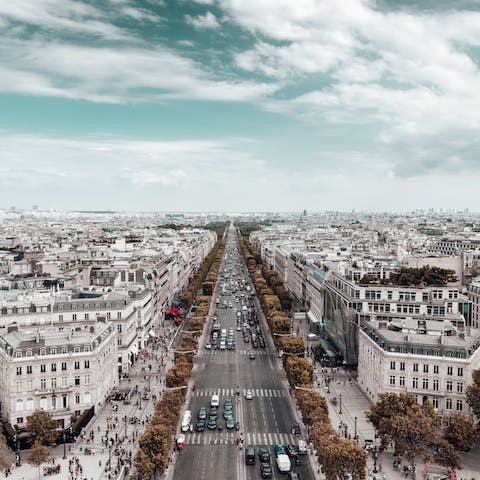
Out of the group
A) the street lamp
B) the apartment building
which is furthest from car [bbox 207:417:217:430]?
the street lamp

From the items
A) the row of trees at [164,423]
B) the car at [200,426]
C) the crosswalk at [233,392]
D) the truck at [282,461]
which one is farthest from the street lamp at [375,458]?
the row of trees at [164,423]

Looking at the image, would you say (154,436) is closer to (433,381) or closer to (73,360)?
(73,360)

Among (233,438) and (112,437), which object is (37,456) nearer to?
(112,437)

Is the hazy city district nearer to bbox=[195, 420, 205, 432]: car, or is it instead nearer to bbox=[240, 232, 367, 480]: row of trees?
bbox=[195, 420, 205, 432]: car

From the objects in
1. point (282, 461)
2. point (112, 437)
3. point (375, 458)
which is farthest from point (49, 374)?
point (375, 458)

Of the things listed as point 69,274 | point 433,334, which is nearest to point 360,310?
point 433,334

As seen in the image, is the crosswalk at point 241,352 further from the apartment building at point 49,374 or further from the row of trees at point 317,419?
the apartment building at point 49,374
